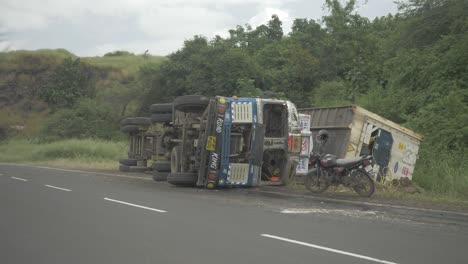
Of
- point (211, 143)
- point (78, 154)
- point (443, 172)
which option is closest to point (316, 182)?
point (211, 143)

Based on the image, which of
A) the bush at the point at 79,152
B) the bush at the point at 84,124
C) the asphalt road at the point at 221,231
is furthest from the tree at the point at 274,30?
the asphalt road at the point at 221,231

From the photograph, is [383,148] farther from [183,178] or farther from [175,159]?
[175,159]

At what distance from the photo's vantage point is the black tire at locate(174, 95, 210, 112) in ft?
46.6

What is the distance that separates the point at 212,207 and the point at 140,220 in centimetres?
189

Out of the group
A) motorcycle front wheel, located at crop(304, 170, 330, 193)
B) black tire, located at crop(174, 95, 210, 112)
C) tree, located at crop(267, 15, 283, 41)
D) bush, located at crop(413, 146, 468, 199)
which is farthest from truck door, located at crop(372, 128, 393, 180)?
tree, located at crop(267, 15, 283, 41)

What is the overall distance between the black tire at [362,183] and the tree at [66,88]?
51112mm

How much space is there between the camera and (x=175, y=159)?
1502 cm

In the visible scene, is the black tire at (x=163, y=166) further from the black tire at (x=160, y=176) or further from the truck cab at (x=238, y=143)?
the truck cab at (x=238, y=143)

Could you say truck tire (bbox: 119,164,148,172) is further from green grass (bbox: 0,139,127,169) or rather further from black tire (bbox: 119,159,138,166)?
green grass (bbox: 0,139,127,169)

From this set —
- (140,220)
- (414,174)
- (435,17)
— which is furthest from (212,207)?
(435,17)

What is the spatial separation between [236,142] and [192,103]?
1864 mm

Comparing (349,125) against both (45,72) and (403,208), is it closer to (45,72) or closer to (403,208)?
(403,208)

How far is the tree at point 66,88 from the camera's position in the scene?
59375mm

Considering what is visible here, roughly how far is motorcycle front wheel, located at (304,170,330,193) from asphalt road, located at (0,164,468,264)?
1351 mm
